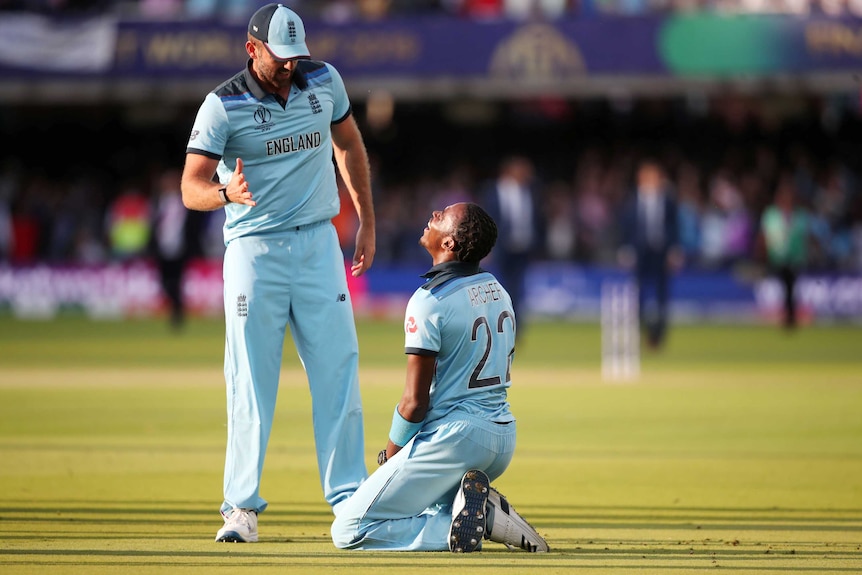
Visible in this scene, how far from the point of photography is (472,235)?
7301 mm

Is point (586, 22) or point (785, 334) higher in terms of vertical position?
point (586, 22)

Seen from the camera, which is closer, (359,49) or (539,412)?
(539,412)

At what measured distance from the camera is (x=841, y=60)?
97.3ft

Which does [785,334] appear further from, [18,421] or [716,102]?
[18,421]

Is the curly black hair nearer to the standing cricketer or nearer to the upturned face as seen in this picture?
the upturned face

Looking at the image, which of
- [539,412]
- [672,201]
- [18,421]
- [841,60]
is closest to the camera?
[18,421]

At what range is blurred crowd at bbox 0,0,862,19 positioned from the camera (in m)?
29.9

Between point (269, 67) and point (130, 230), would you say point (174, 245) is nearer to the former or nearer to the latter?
point (130, 230)

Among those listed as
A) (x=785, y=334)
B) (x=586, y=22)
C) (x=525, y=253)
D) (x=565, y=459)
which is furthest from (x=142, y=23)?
(x=565, y=459)

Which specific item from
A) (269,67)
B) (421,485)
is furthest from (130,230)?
(421,485)

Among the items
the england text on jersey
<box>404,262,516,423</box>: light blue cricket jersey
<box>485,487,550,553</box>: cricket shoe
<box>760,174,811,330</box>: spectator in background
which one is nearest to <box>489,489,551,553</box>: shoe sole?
<box>485,487,550,553</box>: cricket shoe

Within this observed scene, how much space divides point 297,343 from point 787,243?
64.5 ft

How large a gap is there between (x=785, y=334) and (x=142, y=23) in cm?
1510

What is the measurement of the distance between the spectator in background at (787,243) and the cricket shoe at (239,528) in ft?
65.4
